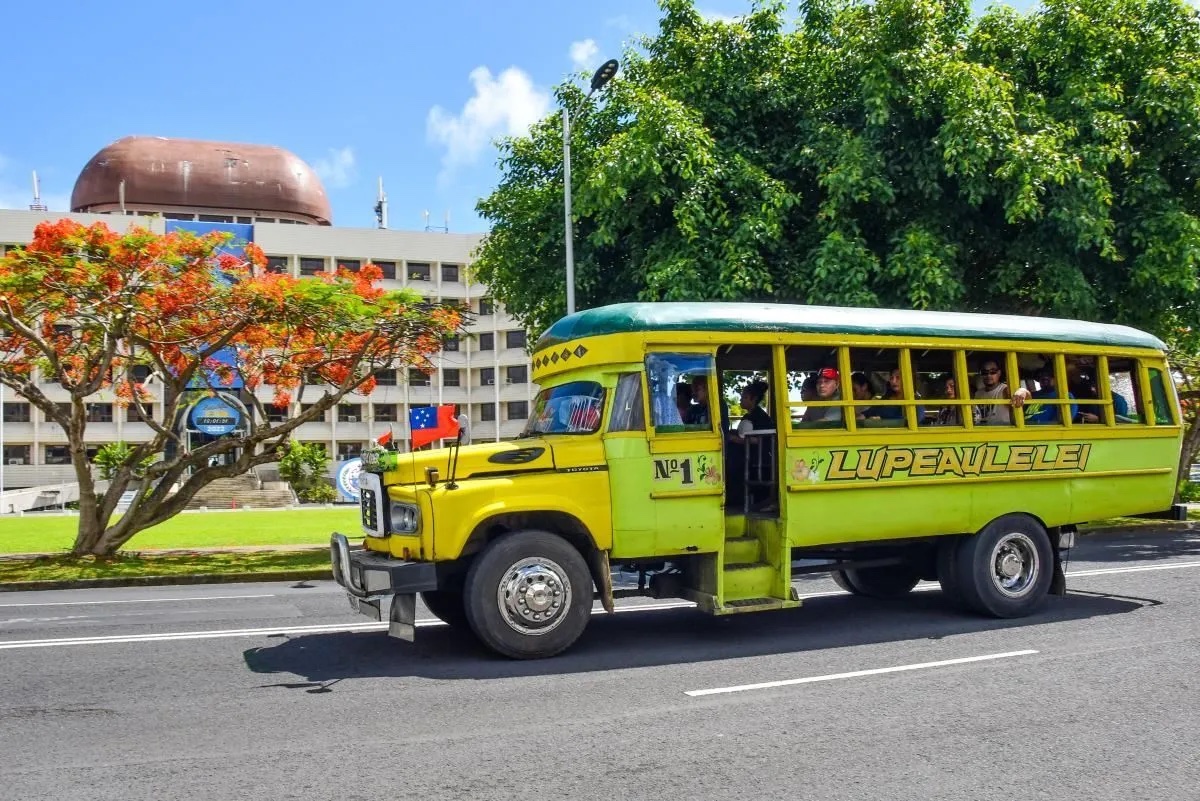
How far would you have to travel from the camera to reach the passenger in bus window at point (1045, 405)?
984 centimetres

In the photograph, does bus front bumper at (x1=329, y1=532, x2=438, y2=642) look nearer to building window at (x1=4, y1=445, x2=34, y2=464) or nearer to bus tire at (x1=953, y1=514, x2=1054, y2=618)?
bus tire at (x1=953, y1=514, x2=1054, y2=618)

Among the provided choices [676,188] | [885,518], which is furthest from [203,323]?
[885,518]

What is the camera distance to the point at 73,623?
10312 millimetres

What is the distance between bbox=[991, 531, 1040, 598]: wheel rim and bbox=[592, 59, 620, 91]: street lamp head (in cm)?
1157

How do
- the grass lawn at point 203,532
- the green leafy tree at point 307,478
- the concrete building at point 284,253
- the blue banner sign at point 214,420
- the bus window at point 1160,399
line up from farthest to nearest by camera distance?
1. the concrete building at point 284,253
2. the green leafy tree at point 307,478
3. the blue banner sign at point 214,420
4. the grass lawn at point 203,532
5. the bus window at point 1160,399

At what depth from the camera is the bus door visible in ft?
26.4

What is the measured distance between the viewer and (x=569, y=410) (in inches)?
336

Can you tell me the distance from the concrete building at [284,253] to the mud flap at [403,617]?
5390cm

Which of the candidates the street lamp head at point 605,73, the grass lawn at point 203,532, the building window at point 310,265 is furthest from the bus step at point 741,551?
the building window at point 310,265

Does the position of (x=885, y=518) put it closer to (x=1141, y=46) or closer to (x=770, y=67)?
(x=770, y=67)

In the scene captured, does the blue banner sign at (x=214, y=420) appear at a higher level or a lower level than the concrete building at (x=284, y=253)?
lower

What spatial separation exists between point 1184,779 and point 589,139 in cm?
1629

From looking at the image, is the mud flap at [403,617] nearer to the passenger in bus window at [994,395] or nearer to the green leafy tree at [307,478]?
the passenger in bus window at [994,395]

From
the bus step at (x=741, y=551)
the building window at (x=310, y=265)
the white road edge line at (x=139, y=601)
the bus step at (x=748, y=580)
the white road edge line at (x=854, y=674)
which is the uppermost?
the building window at (x=310, y=265)
